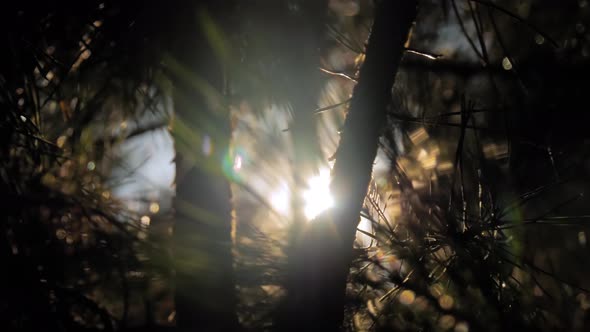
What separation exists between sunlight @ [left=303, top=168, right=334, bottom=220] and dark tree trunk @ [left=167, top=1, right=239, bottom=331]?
10.9 inches

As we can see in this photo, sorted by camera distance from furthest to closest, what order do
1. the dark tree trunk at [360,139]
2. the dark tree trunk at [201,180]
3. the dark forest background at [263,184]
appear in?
the dark tree trunk at [201,180] → the dark forest background at [263,184] → the dark tree trunk at [360,139]

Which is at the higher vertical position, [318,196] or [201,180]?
[201,180]

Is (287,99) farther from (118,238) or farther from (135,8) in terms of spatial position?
(118,238)

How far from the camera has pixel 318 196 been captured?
1.09 m

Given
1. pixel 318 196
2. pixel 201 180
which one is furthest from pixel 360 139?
pixel 201 180

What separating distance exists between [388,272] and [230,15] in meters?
0.87

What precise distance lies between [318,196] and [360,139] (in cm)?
23

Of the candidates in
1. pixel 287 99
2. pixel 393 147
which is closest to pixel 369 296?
pixel 393 147

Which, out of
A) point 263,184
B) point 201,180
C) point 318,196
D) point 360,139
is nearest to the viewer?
point 360,139

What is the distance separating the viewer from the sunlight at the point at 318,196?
929 millimetres

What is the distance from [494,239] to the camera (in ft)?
3.71

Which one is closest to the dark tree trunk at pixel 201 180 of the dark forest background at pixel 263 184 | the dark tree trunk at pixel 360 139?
the dark forest background at pixel 263 184

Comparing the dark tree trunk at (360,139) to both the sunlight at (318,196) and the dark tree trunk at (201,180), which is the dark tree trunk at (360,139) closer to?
the sunlight at (318,196)

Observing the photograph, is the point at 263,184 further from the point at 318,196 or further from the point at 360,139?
the point at 360,139
